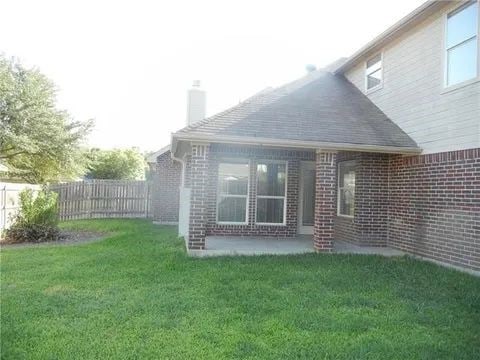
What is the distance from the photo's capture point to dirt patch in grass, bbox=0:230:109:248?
10.6 metres

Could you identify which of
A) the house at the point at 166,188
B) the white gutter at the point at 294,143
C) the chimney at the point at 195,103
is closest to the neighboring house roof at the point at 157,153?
the house at the point at 166,188

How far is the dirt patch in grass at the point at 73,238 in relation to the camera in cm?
1065

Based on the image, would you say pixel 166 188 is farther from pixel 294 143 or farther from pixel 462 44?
pixel 462 44

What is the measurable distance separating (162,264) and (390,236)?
6.06 m

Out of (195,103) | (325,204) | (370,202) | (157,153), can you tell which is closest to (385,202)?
(370,202)

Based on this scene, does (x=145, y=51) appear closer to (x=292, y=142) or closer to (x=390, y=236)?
(x=292, y=142)

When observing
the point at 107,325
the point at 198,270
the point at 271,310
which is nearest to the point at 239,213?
the point at 198,270

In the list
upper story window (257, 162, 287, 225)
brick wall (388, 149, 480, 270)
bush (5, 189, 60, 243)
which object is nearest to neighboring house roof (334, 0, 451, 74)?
brick wall (388, 149, 480, 270)

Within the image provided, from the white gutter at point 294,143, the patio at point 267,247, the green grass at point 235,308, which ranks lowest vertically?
the green grass at point 235,308

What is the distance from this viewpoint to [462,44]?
7.98 metres

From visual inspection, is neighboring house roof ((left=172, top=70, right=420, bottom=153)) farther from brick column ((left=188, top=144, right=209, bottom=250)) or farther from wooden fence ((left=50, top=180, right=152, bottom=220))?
wooden fence ((left=50, top=180, right=152, bottom=220))

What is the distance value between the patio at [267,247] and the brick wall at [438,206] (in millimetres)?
671

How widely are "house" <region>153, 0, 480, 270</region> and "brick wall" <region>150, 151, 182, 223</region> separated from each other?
14.7 ft

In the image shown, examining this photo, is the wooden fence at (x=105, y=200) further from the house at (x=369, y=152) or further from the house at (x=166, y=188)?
the house at (x=369, y=152)
